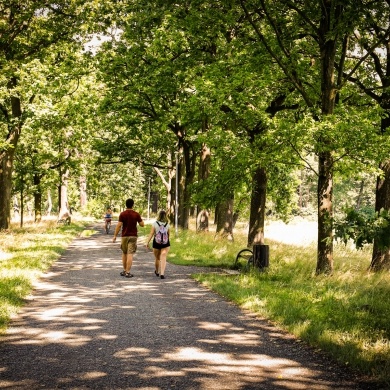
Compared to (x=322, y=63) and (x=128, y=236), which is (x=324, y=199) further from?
(x=128, y=236)

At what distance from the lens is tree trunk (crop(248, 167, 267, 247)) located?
729 inches

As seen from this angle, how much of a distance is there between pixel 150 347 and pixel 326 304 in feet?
11.8

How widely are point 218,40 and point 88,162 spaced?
63.8ft

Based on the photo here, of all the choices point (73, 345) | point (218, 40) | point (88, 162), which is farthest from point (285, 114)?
point (88, 162)

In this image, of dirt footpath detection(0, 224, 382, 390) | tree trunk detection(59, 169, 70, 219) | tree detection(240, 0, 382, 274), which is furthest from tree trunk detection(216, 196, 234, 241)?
tree trunk detection(59, 169, 70, 219)

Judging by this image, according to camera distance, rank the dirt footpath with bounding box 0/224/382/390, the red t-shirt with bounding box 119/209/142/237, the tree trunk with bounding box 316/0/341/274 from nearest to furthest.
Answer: the dirt footpath with bounding box 0/224/382/390 < the tree trunk with bounding box 316/0/341/274 < the red t-shirt with bounding box 119/209/142/237

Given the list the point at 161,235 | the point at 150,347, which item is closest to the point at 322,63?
the point at 161,235

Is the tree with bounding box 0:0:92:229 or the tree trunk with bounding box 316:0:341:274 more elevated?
the tree with bounding box 0:0:92:229

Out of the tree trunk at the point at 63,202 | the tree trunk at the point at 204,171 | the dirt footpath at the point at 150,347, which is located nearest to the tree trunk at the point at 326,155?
the dirt footpath at the point at 150,347

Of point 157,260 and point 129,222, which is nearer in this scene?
point 157,260

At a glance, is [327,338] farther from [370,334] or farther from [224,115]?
[224,115]

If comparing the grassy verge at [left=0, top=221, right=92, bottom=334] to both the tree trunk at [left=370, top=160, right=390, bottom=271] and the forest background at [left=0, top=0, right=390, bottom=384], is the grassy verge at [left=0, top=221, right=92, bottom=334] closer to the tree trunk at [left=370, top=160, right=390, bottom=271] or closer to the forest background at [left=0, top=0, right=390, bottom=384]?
the forest background at [left=0, top=0, right=390, bottom=384]

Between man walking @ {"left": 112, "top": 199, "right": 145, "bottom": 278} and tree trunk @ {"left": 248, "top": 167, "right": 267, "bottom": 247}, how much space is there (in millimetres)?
6971

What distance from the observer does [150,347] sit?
6031 millimetres
